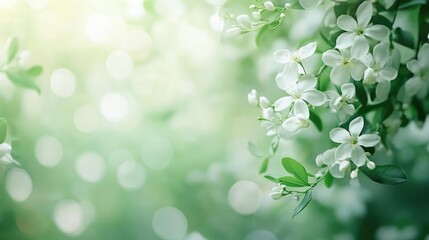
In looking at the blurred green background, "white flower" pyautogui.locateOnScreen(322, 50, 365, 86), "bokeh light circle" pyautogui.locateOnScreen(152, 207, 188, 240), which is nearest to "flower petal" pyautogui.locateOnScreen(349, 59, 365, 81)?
"white flower" pyautogui.locateOnScreen(322, 50, 365, 86)

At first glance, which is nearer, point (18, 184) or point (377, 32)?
point (377, 32)

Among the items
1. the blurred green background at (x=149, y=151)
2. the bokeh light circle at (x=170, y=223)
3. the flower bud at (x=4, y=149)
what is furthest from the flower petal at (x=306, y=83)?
the bokeh light circle at (x=170, y=223)

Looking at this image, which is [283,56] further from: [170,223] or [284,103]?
[170,223]

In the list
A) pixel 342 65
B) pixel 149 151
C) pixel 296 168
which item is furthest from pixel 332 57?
pixel 149 151

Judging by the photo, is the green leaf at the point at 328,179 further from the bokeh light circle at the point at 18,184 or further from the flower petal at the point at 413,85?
the bokeh light circle at the point at 18,184

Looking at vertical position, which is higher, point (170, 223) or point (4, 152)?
point (4, 152)

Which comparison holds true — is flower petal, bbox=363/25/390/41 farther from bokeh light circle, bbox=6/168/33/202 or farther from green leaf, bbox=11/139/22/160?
bokeh light circle, bbox=6/168/33/202

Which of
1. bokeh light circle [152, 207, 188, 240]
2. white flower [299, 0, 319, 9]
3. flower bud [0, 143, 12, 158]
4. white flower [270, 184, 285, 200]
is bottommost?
bokeh light circle [152, 207, 188, 240]
